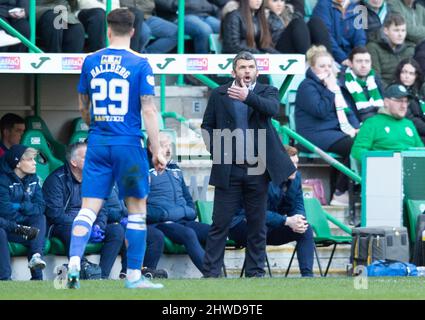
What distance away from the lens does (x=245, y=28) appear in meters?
15.7

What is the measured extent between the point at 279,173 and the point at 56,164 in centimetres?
358

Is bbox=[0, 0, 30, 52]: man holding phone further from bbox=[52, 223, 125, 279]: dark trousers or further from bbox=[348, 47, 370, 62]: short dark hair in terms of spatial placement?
bbox=[348, 47, 370, 62]: short dark hair

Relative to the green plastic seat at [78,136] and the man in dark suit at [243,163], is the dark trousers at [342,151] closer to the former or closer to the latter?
the green plastic seat at [78,136]

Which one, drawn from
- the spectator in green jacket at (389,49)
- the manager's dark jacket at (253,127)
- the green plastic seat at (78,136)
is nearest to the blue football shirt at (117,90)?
the manager's dark jacket at (253,127)

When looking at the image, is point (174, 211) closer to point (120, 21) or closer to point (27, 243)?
point (27, 243)

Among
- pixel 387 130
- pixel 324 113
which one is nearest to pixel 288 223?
pixel 387 130

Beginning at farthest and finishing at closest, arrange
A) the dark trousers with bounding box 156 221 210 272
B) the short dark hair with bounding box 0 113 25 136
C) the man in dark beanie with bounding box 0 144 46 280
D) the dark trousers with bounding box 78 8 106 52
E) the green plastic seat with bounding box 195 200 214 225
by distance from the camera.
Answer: the dark trousers with bounding box 78 8 106 52 < the short dark hair with bounding box 0 113 25 136 < the green plastic seat with bounding box 195 200 214 225 < the dark trousers with bounding box 156 221 210 272 < the man in dark beanie with bounding box 0 144 46 280

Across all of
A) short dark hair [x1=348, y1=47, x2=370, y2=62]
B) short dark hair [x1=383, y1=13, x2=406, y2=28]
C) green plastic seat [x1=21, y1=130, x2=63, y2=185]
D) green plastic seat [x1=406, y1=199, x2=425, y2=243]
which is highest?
short dark hair [x1=383, y1=13, x2=406, y2=28]

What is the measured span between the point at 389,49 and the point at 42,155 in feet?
16.7

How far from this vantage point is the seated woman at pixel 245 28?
51.1ft

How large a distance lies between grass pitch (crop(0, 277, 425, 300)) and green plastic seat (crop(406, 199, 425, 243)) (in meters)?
2.58

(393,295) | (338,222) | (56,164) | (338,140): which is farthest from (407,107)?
(393,295)

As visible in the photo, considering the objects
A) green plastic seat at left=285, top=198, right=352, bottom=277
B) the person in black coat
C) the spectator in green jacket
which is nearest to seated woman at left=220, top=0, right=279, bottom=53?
the spectator in green jacket

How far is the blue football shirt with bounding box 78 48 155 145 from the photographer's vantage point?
9578 millimetres
